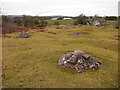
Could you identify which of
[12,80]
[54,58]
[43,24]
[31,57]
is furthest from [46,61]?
[43,24]

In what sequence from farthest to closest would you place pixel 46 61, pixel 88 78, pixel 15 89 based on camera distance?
pixel 46 61 < pixel 88 78 < pixel 15 89

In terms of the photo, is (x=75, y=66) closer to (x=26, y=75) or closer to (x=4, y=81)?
(x=26, y=75)

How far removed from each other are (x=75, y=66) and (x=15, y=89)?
9.67 meters

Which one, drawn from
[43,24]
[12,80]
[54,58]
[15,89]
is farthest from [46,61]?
[43,24]

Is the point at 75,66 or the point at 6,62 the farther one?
the point at 6,62

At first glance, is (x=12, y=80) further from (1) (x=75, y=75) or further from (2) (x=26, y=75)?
(1) (x=75, y=75)

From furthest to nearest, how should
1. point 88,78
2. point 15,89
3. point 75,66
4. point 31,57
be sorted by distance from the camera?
1. point 31,57
2. point 75,66
3. point 88,78
4. point 15,89

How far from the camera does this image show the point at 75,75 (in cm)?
1731

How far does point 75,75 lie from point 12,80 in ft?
28.7

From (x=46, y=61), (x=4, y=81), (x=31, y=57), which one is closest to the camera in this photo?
(x=4, y=81)

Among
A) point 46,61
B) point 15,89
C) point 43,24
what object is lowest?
point 15,89

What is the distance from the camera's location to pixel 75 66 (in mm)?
19266

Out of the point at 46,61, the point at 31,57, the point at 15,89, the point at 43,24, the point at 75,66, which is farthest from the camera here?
the point at 43,24

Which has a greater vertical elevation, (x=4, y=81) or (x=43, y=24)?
(x=43, y=24)
